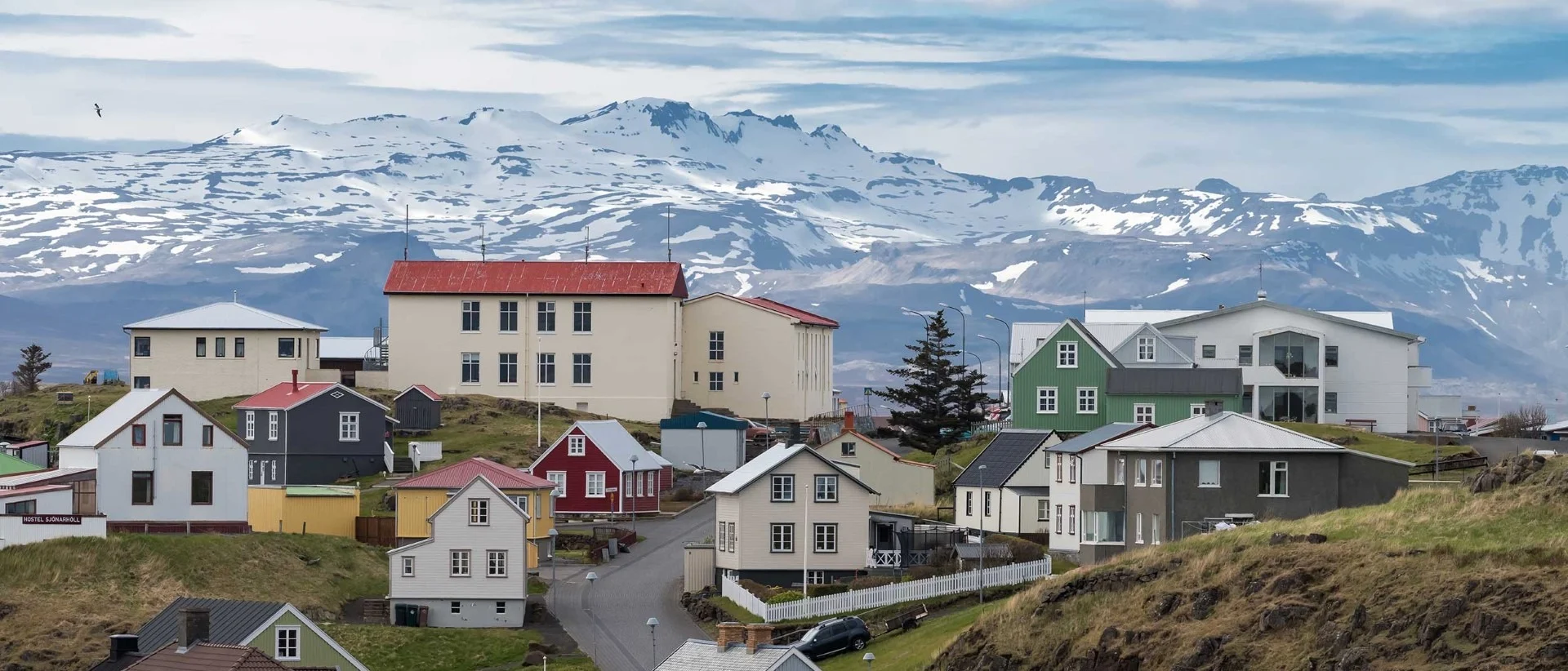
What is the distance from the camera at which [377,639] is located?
218 ft

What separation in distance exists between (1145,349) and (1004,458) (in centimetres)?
2786

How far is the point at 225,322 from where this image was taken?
122688 millimetres

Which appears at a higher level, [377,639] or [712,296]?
[712,296]

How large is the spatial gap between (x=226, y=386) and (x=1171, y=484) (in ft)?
211

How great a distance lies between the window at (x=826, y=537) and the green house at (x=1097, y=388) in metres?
26.9

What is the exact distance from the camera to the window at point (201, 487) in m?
80.8

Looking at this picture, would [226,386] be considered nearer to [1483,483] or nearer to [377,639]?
[377,639]

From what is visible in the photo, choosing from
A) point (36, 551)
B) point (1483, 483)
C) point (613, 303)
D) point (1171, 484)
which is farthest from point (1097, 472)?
point (613, 303)

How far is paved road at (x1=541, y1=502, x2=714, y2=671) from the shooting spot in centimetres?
6569

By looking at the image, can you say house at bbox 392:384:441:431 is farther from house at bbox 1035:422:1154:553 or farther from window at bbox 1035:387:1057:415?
house at bbox 1035:422:1154:553

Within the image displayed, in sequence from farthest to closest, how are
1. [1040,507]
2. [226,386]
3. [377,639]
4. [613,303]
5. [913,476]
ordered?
[613,303]
[226,386]
[913,476]
[1040,507]
[377,639]

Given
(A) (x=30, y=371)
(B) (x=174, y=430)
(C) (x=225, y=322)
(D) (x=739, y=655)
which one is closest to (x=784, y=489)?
(B) (x=174, y=430)

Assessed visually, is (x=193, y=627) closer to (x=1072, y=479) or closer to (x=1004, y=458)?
(x=1072, y=479)

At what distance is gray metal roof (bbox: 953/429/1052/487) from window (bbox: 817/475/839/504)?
8.17 metres
